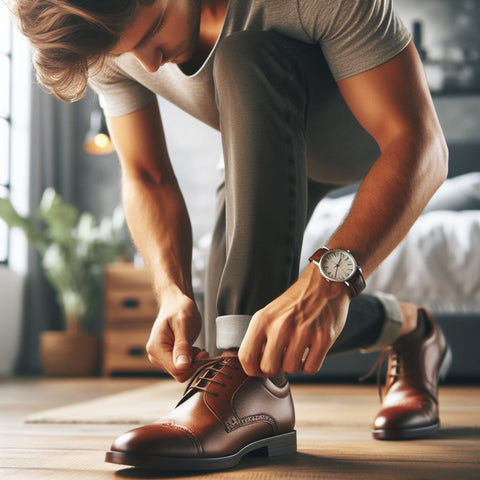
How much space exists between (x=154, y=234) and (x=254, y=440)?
0.42 meters

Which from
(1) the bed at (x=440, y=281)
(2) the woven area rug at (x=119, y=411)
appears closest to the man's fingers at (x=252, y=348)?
(2) the woven area rug at (x=119, y=411)

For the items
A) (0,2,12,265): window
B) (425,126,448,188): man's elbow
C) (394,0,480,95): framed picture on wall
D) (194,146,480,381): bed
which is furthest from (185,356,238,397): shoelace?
(394,0,480,95): framed picture on wall

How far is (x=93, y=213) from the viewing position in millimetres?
4555

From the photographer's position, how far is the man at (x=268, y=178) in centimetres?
75

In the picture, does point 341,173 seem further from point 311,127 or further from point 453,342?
point 453,342

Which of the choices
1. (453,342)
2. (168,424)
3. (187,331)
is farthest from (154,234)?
(453,342)

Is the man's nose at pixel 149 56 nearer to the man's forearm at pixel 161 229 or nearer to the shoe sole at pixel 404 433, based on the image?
the man's forearm at pixel 161 229

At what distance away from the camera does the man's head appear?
2.80 ft

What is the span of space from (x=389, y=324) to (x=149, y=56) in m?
0.61

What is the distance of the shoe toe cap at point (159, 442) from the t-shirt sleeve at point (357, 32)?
1.62ft

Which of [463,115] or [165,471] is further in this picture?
[463,115]

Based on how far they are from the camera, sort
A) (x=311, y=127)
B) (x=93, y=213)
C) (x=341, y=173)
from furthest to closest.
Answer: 1. (x=93, y=213)
2. (x=341, y=173)
3. (x=311, y=127)

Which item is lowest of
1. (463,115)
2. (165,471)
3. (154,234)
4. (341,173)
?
(165,471)

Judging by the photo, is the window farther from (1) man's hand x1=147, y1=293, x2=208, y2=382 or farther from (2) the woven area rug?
(1) man's hand x1=147, y1=293, x2=208, y2=382
